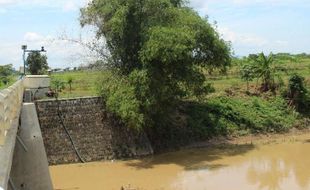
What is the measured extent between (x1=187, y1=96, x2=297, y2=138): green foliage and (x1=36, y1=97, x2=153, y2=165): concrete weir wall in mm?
4059

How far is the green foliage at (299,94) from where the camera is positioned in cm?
2878

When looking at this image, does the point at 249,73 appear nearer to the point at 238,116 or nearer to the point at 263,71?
the point at 263,71

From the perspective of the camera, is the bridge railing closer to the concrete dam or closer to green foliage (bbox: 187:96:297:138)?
the concrete dam

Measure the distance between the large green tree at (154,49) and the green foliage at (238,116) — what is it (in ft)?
8.60

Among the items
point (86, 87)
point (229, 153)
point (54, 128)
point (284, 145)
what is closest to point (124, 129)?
point (54, 128)

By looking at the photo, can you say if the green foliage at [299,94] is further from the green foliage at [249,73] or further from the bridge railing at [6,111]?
the bridge railing at [6,111]

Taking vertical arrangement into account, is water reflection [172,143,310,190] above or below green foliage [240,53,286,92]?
below

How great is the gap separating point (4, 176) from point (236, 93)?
26.2 meters

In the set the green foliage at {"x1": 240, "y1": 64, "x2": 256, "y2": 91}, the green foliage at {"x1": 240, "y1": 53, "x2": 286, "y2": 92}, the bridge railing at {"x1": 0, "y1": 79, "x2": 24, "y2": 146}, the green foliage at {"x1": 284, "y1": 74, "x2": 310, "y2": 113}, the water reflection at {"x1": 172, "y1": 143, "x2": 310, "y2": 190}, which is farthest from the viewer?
the green foliage at {"x1": 240, "y1": 64, "x2": 256, "y2": 91}

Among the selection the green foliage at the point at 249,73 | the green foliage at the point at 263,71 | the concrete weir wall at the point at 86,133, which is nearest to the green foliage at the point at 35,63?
the concrete weir wall at the point at 86,133

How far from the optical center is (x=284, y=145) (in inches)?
974

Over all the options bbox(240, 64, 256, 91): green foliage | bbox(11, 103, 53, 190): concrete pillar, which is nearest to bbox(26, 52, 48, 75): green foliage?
bbox(240, 64, 256, 91): green foliage

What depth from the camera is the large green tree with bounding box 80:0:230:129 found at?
70.7 ft

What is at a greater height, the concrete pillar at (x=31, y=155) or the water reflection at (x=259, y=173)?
the concrete pillar at (x=31, y=155)
